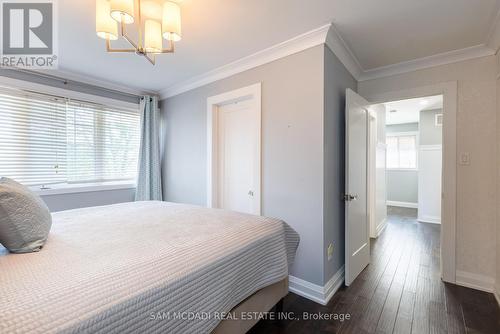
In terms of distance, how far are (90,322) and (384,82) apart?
3315 millimetres

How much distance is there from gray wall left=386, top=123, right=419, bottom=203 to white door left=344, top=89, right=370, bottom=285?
4.41 meters

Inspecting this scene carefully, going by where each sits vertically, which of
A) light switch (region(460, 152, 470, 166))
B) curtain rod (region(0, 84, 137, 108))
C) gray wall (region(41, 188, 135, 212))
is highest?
curtain rod (region(0, 84, 137, 108))

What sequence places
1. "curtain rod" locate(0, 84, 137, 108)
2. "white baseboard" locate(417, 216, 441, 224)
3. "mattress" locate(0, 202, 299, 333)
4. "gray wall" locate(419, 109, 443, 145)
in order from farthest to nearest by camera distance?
"gray wall" locate(419, 109, 443, 145) → "white baseboard" locate(417, 216, 441, 224) → "curtain rod" locate(0, 84, 137, 108) → "mattress" locate(0, 202, 299, 333)

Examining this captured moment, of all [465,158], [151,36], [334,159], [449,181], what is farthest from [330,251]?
[151,36]

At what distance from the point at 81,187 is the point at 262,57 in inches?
111

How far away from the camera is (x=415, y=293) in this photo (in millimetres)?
2119

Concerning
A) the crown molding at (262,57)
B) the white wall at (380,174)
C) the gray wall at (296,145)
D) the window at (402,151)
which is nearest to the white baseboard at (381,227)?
the white wall at (380,174)

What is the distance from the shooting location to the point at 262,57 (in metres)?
2.38

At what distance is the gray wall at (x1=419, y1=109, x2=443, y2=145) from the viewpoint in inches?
185

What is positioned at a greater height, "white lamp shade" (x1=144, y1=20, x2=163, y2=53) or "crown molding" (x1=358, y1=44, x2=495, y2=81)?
"crown molding" (x1=358, y1=44, x2=495, y2=81)

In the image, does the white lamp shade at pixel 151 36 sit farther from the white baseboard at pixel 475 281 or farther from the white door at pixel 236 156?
the white baseboard at pixel 475 281

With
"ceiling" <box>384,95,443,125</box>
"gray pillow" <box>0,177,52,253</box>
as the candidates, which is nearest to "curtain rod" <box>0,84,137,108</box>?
"gray pillow" <box>0,177,52,253</box>

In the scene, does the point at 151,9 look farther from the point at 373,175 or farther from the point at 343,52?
the point at 373,175

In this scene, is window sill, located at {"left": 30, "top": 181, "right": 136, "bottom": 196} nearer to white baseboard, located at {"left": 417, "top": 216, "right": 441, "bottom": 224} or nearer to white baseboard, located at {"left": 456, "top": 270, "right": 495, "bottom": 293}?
white baseboard, located at {"left": 456, "top": 270, "right": 495, "bottom": 293}
